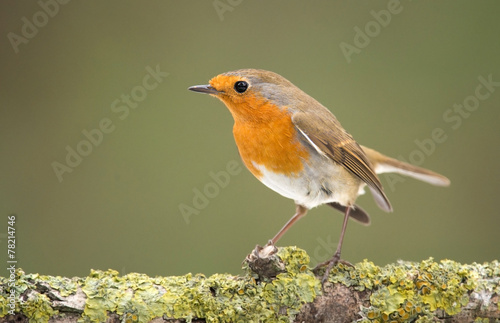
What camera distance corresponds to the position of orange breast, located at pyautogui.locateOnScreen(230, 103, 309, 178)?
3059 millimetres

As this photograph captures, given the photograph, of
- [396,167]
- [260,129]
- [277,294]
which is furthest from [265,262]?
[396,167]

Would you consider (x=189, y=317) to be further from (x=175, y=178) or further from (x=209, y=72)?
(x=209, y=72)

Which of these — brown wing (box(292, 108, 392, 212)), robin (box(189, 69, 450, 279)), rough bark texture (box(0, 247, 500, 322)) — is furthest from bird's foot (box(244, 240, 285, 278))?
brown wing (box(292, 108, 392, 212))

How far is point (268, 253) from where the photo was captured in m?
2.58

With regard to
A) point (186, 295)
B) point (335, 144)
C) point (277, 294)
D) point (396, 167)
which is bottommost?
point (186, 295)

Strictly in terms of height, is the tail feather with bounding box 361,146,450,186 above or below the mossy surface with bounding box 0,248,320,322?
above

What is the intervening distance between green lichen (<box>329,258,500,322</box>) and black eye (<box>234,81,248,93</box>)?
1163 mm

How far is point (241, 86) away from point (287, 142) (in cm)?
43

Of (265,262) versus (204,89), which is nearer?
(265,262)

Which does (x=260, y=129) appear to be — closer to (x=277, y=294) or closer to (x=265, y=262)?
(x=265, y=262)

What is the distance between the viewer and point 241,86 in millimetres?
3193

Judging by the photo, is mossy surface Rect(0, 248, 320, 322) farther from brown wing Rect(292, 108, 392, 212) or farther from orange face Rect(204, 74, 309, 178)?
brown wing Rect(292, 108, 392, 212)

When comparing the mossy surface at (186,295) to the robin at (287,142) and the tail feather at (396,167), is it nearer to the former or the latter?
the robin at (287,142)

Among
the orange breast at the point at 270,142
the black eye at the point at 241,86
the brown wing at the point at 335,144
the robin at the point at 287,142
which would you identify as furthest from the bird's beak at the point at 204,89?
the brown wing at the point at 335,144
